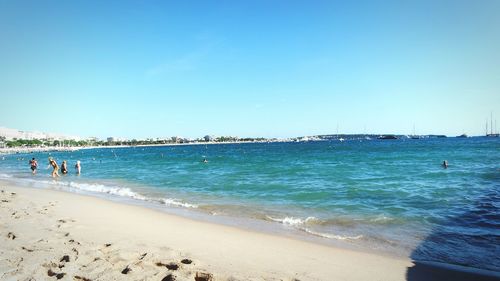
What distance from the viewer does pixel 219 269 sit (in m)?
5.79

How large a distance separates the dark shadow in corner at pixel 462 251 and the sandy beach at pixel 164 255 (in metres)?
0.10

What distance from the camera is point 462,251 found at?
794 cm

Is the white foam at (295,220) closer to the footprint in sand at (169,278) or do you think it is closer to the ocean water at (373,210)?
the ocean water at (373,210)

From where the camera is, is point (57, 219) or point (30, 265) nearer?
point (30, 265)

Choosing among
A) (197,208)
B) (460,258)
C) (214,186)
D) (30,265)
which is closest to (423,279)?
(460,258)

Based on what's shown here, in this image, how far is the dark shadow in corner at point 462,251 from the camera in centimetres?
623

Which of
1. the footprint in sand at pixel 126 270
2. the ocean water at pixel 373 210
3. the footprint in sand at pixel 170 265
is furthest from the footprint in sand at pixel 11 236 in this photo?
the ocean water at pixel 373 210

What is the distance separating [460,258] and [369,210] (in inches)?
207

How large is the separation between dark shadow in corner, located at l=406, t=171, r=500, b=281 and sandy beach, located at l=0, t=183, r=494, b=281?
10 cm

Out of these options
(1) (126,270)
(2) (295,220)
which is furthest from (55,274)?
(2) (295,220)

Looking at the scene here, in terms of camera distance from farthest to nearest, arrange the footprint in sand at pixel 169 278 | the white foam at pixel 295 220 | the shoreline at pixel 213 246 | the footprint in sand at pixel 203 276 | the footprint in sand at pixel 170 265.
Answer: the white foam at pixel 295 220
the shoreline at pixel 213 246
the footprint in sand at pixel 170 265
the footprint in sand at pixel 203 276
the footprint in sand at pixel 169 278

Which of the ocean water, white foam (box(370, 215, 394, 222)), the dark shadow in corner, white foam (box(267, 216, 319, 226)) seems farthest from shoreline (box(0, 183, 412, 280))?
white foam (box(370, 215, 394, 222))

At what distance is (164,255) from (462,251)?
283 inches

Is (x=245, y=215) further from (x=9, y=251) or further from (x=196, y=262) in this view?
(x=9, y=251)
